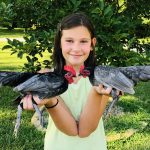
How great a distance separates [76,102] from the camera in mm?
3164

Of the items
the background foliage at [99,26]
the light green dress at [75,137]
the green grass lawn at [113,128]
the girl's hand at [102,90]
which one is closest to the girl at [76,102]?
the light green dress at [75,137]

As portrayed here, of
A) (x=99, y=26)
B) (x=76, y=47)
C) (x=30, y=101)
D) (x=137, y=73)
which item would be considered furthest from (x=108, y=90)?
(x=99, y=26)

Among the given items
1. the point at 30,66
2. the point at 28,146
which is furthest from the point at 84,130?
the point at 30,66

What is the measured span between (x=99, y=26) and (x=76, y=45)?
3571 millimetres

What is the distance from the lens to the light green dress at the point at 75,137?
316cm

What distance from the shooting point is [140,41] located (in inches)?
320

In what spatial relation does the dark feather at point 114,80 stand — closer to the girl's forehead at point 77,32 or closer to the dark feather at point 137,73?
the dark feather at point 137,73

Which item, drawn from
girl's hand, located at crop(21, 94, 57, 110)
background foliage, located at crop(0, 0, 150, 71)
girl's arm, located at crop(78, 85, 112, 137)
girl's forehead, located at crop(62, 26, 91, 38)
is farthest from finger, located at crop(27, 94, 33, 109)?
background foliage, located at crop(0, 0, 150, 71)

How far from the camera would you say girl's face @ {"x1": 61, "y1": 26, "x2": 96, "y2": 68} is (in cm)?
307

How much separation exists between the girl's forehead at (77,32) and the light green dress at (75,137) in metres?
0.30

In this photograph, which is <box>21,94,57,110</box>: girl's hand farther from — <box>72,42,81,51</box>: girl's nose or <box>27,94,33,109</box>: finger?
<box>72,42,81,51</box>: girl's nose

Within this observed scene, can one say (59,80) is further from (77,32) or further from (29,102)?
(77,32)

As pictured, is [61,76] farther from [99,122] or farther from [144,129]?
[144,129]

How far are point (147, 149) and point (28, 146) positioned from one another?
1.64 m
